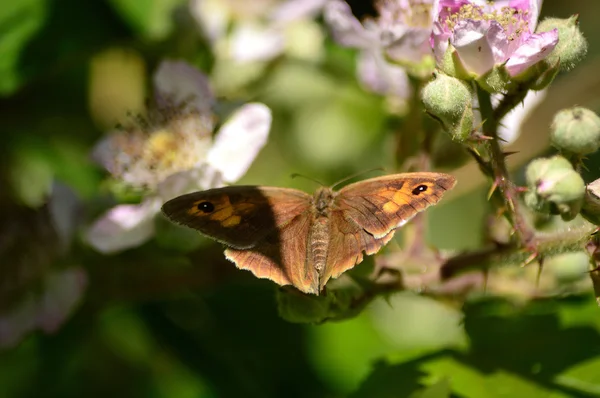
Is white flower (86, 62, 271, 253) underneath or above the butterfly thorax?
underneath

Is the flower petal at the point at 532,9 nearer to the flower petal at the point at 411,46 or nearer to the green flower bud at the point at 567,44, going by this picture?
the green flower bud at the point at 567,44

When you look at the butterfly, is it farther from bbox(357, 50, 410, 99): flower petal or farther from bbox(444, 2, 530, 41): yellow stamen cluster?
bbox(357, 50, 410, 99): flower petal

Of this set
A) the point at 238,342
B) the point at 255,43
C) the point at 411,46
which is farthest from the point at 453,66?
the point at 238,342

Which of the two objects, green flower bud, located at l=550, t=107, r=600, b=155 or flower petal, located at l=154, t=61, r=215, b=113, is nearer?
green flower bud, located at l=550, t=107, r=600, b=155

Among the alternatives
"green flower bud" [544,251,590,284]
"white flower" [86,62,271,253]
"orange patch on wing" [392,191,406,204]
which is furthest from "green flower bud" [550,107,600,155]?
"white flower" [86,62,271,253]

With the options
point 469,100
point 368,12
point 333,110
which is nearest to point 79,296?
point 469,100

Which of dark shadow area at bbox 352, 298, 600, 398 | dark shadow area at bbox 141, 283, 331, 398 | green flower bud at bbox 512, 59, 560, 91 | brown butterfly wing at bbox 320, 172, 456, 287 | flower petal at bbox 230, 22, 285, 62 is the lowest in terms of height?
dark shadow area at bbox 141, 283, 331, 398
